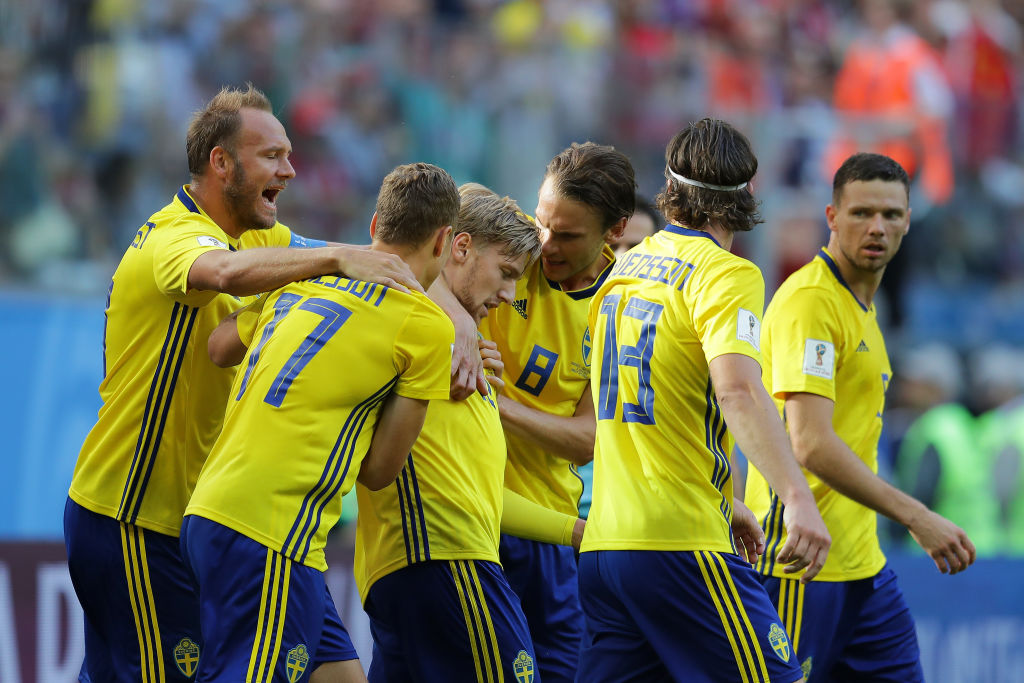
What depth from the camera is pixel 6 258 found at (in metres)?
9.10

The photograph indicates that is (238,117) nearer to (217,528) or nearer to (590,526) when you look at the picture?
(217,528)

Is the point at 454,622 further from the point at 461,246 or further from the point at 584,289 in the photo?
the point at 584,289

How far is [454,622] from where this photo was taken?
4367mm

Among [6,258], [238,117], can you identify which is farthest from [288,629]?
[6,258]

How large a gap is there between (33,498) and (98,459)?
13.1ft

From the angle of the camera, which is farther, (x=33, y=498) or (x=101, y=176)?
(x=101, y=176)

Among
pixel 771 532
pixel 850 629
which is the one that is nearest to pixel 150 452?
pixel 771 532

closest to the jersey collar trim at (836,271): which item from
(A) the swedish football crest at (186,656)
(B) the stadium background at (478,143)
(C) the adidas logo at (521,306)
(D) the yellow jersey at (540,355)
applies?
(D) the yellow jersey at (540,355)

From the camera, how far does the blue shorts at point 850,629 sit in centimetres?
545

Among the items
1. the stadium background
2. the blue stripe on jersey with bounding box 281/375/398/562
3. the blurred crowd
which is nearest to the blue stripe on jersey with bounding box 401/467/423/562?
the blue stripe on jersey with bounding box 281/375/398/562

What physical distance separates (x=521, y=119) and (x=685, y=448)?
675 cm

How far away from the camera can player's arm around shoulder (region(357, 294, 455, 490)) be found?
3.96 meters

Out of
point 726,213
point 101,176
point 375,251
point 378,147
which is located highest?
point 378,147

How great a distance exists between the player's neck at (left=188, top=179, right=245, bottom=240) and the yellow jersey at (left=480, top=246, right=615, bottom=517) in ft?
3.65
